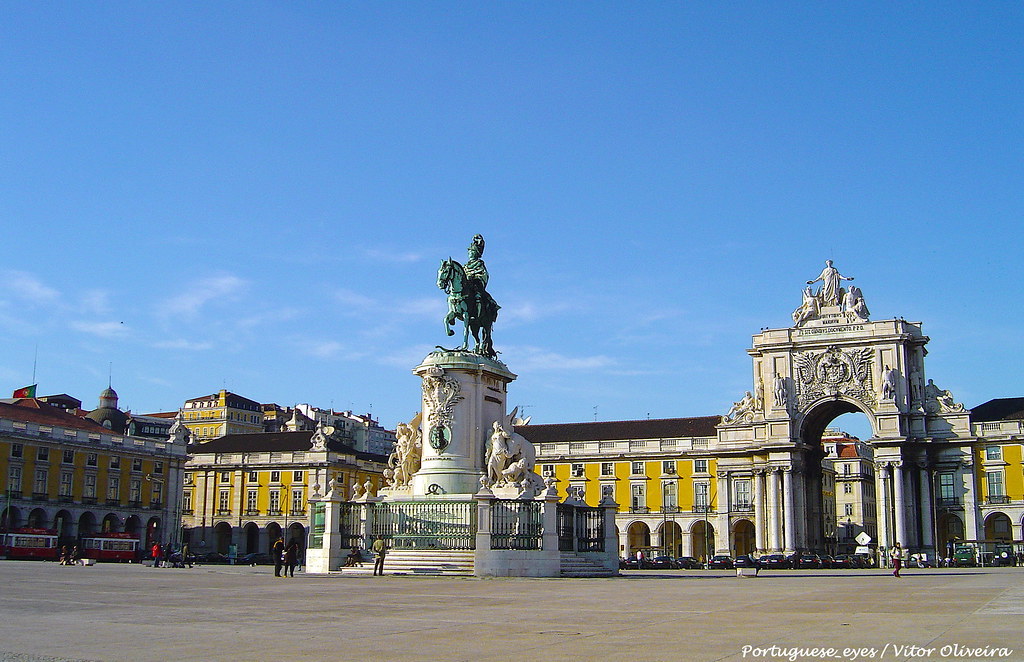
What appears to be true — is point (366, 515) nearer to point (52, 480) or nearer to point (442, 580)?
point (442, 580)

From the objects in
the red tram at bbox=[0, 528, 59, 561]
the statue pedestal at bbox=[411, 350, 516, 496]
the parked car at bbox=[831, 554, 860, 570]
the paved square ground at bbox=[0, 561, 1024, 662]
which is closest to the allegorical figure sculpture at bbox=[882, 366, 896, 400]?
the parked car at bbox=[831, 554, 860, 570]

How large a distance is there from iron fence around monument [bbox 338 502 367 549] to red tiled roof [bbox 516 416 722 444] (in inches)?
2305

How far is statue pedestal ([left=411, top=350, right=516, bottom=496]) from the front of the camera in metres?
30.5

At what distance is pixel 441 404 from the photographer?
30781mm

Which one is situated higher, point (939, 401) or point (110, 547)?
point (939, 401)

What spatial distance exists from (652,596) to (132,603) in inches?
352

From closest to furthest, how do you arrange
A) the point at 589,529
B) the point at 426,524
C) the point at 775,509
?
the point at 426,524 → the point at 589,529 → the point at 775,509

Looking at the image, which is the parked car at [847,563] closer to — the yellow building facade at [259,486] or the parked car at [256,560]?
the parked car at [256,560]

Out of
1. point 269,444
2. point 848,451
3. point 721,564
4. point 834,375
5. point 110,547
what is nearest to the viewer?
point 110,547

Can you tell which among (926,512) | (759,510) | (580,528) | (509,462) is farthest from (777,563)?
(509,462)

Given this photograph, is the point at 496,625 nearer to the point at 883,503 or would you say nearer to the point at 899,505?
the point at 899,505

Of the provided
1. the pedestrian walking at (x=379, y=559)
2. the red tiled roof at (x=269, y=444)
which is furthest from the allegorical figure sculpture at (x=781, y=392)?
the pedestrian walking at (x=379, y=559)

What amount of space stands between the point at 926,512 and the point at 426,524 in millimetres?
56841

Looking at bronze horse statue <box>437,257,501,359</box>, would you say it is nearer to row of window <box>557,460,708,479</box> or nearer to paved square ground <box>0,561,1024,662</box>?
paved square ground <box>0,561,1024,662</box>
